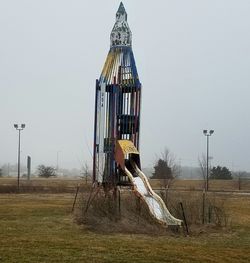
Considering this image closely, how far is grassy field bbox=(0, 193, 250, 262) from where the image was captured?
9905 mm

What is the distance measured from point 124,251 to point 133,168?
9444 millimetres

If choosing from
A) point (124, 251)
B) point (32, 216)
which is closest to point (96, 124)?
point (32, 216)

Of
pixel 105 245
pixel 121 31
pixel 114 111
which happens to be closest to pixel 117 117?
pixel 114 111

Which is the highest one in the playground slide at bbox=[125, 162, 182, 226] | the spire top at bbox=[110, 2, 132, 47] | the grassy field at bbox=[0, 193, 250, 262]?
the spire top at bbox=[110, 2, 132, 47]

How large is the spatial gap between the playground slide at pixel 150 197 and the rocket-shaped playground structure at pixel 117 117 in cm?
16

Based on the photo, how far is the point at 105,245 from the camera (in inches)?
454

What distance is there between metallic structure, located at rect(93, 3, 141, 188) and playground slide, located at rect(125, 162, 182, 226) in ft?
3.63

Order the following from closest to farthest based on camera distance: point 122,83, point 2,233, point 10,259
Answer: point 10,259
point 2,233
point 122,83

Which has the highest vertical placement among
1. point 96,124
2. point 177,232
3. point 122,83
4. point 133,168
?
point 122,83

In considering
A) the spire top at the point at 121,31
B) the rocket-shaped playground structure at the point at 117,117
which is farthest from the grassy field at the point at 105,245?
the spire top at the point at 121,31

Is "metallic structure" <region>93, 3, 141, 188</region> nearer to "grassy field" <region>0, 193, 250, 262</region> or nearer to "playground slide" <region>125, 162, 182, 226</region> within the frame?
"playground slide" <region>125, 162, 182, 226</region>

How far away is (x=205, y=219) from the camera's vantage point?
56.2ft

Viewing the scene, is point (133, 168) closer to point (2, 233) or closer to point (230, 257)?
point (2, 233)

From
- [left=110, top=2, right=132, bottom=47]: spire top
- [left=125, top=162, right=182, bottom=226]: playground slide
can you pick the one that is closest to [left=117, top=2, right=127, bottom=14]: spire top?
[left=110, top=2, right=132, bottom=47]: spire top
